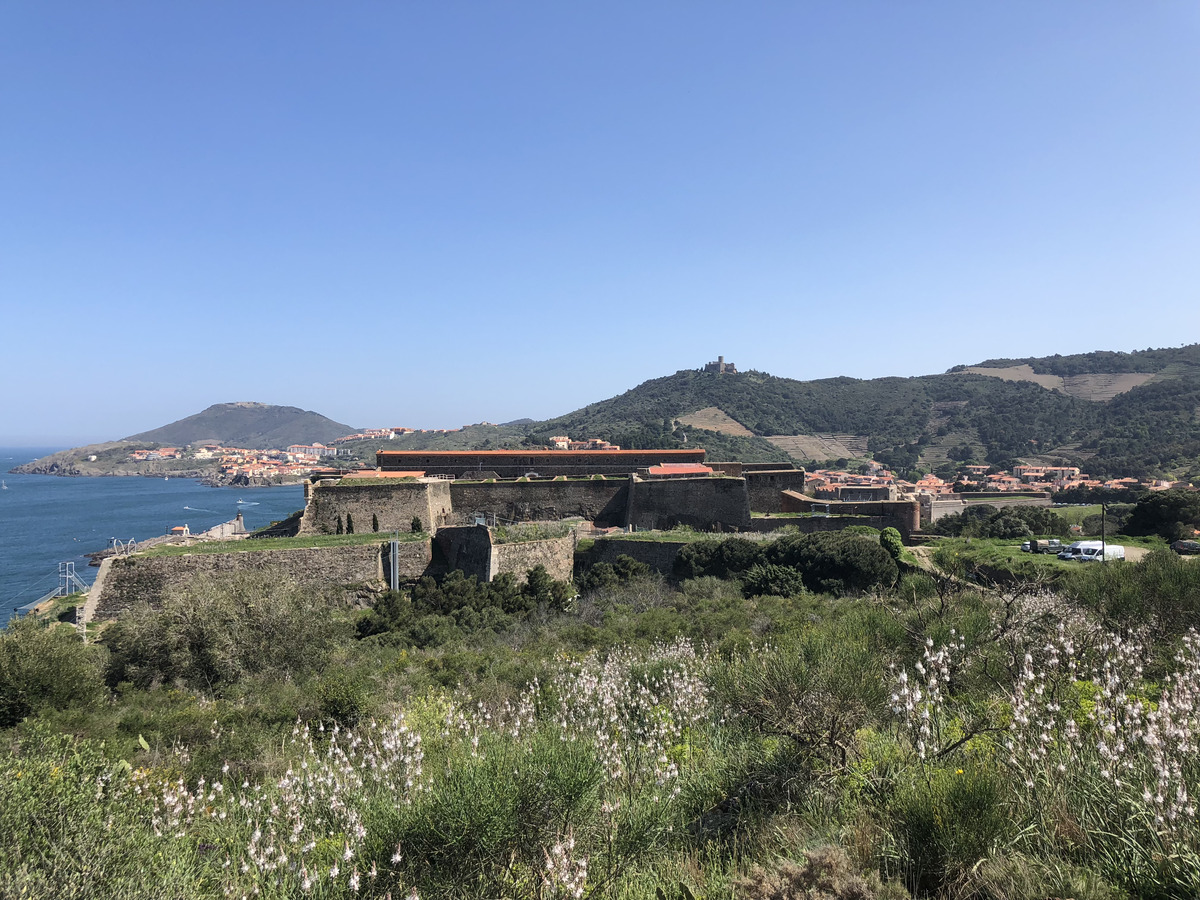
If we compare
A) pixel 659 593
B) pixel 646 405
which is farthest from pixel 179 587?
pixel 646 405

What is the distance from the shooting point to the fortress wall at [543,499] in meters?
28.9

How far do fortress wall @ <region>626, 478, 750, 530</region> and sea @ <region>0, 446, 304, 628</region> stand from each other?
23.1 metres

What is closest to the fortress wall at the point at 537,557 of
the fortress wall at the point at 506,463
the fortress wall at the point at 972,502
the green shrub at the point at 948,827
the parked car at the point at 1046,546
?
the fortress wall at the point at 506,463

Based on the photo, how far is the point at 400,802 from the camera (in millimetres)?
4203

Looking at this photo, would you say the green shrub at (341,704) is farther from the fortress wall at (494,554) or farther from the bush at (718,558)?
the bush at (718,558)

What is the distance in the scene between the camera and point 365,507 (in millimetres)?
24578

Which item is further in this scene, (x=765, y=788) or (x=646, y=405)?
(x=646, y=405)

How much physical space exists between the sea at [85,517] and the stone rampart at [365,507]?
11710mm

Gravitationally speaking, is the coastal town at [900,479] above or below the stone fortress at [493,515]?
below

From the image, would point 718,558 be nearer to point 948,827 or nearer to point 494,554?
point 494,554

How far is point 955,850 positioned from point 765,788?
4.39 ft

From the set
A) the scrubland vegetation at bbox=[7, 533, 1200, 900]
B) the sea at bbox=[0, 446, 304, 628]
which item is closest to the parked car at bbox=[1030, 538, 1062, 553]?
the scrubland vegetation at bbox=[7, 533, 1200, 900]

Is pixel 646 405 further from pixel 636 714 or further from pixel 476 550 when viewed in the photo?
pixel 636 714

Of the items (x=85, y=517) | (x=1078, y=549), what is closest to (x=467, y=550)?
Result: (x=1078, y=549)
